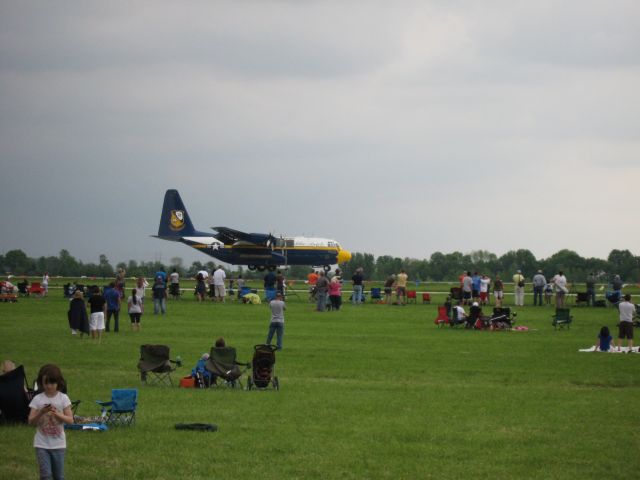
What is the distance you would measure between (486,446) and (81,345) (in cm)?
1671

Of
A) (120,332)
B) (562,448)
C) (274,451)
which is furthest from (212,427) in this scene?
(120,332)

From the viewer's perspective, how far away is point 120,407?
16.1m

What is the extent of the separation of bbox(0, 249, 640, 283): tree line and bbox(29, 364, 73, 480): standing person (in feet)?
311

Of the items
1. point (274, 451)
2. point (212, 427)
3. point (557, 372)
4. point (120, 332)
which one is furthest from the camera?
point (120, 332)

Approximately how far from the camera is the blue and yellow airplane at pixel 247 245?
239ft

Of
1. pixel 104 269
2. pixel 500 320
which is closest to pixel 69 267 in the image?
pixel 104 269

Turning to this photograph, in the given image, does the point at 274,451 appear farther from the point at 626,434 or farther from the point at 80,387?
the point at 80,387

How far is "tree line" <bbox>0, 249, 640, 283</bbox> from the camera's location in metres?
109

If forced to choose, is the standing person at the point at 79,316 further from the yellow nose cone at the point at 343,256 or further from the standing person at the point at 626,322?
the yellow nose cone at the point at 343,256

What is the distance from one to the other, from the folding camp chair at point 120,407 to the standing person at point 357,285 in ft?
111

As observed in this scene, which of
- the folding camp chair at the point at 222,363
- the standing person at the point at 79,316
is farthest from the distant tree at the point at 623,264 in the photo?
the folding camp chair at the point at 222,363

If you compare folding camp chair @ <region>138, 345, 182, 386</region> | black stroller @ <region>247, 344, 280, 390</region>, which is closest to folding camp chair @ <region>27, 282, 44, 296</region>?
folding camp chair @ <region>138, 345, 182, 386</region>

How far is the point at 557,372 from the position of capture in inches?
938

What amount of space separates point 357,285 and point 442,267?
65385 mm
